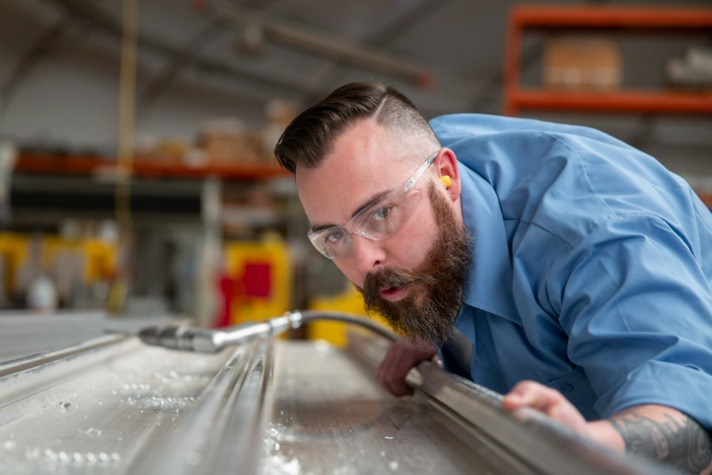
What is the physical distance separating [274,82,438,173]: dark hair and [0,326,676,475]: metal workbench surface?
1.28ft

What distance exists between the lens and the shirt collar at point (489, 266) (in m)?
1.21

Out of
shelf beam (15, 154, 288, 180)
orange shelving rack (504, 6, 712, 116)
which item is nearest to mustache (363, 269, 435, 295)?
orange shelving rack (504, 6, 712, 116)

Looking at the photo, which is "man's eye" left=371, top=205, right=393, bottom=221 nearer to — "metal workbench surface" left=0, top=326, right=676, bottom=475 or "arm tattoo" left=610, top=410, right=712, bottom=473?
"metal workbench surface" left=0, top=326, right=676, bottom=475

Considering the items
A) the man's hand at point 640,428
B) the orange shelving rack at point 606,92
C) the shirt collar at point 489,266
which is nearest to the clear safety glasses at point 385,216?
the shirt collar at point 489,266

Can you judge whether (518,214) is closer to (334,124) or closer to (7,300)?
(334,124)

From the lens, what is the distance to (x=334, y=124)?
3.96 feet

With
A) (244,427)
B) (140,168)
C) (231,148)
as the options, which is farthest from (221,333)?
(140,168)

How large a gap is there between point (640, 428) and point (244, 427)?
45 centimetres

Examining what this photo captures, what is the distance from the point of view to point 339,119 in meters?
1.21

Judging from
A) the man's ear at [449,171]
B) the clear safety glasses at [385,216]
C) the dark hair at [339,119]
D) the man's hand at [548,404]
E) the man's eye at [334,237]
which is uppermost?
the dark hair at [339,119]

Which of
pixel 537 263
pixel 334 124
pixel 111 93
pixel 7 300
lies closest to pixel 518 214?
pixel 537 263

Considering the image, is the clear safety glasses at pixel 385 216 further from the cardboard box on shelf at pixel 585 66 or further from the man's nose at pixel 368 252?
the cardboard box on shelf at pixel 585 66

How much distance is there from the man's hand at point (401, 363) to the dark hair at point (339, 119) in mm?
414

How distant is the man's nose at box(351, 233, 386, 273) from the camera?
1.19 meters
